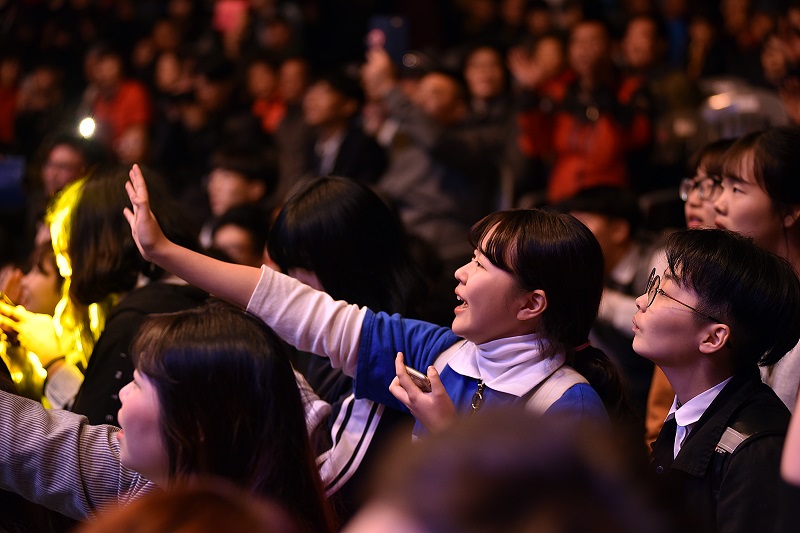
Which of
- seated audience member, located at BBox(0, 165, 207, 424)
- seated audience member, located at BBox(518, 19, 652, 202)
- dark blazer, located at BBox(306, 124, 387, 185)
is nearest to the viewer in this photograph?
seated audience member, located at BBox(0, 165, 207, 424)

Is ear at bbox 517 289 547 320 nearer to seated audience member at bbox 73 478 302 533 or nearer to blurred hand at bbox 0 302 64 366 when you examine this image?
seated audience member at bbox 73 478 302 533

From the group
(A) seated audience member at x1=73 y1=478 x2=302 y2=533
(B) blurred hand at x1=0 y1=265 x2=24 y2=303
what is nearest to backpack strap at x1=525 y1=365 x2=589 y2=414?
(A) seated audience member at x1=73 y1=478 x2=302 y2=533

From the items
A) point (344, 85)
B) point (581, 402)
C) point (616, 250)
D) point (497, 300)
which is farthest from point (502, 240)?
point (344, 85)

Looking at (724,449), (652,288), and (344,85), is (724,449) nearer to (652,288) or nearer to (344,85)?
(652,288)

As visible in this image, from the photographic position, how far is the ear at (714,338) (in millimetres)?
1744

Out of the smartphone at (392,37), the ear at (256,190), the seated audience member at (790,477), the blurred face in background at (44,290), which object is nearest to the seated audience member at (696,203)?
the seated audience member at (790,477)

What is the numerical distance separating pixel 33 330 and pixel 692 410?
4.99 ft

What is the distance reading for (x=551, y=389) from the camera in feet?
5.74

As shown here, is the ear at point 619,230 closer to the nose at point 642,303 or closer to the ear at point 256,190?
the nose at point 642,303

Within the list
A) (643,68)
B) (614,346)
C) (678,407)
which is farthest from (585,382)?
(643,68)

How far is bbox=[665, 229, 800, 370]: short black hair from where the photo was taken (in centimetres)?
174

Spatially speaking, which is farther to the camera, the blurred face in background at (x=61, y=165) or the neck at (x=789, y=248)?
the blurred face in background at (x=61, y=165)

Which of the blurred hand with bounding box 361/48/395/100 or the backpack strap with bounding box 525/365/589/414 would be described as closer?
the backpack strap with bounding box 525/365/589/414

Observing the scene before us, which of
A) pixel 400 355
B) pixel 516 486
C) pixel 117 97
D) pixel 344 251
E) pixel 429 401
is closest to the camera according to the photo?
pixel 516 486
